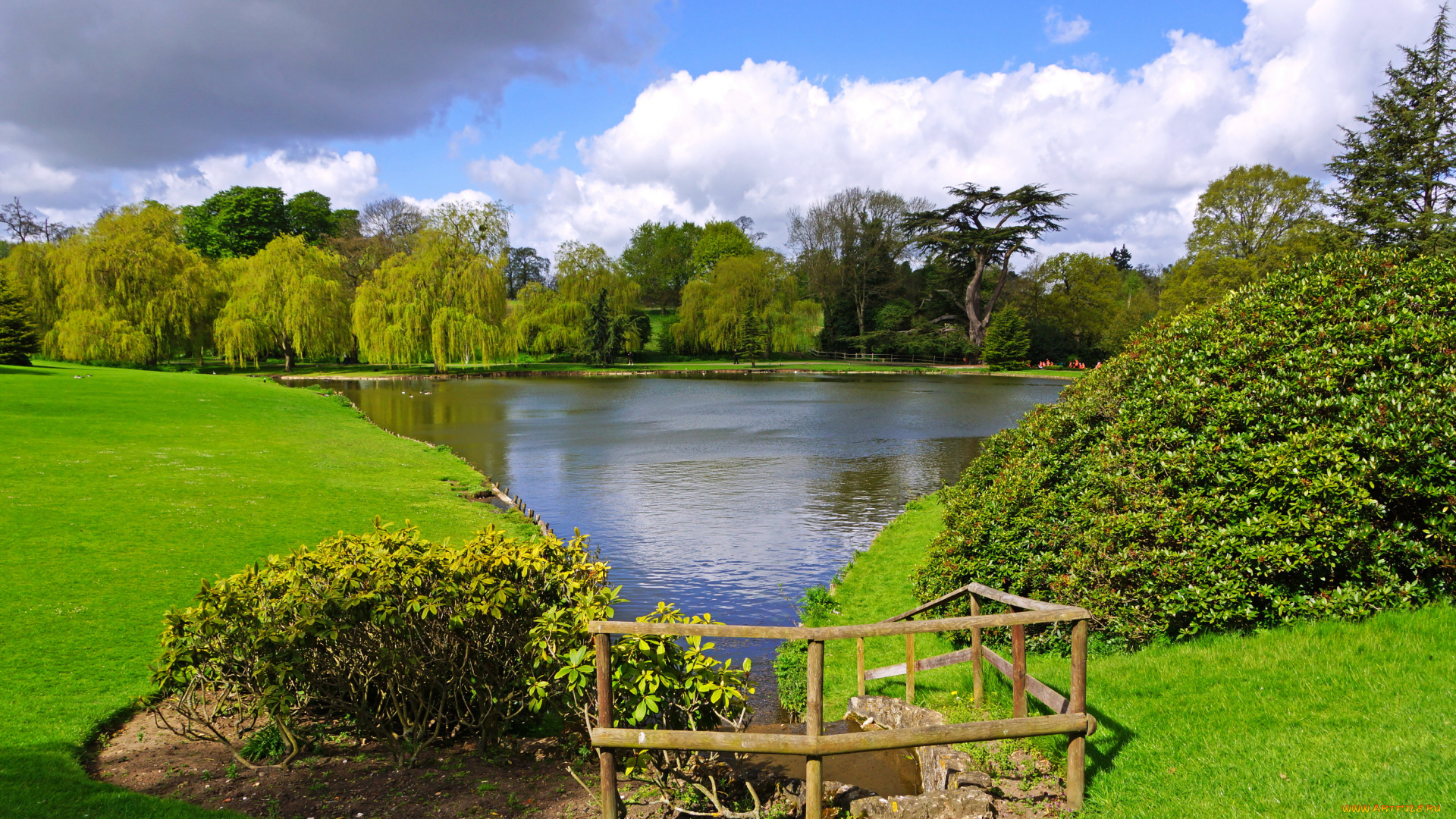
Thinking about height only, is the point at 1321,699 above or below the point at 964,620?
below

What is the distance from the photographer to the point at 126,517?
11.6 meters

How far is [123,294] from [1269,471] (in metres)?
59.1

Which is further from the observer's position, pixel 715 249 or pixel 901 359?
pixel 715 249

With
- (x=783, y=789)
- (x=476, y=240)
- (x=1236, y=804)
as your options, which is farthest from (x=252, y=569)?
(x=476, y=240)

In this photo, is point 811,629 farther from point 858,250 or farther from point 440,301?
point 858,250

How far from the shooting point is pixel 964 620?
4.38m

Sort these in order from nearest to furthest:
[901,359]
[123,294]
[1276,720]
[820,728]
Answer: [820,728]
[1276,720]
[123,294]
[901,359]

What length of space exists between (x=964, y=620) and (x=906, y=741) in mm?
752

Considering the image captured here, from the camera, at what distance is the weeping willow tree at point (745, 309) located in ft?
246

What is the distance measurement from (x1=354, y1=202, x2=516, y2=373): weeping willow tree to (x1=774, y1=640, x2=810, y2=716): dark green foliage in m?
49.6

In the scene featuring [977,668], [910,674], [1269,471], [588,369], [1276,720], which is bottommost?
[910,674]

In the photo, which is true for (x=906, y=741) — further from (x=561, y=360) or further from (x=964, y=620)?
(x=561, y=360)

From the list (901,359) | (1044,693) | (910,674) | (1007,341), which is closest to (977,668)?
(910,674)

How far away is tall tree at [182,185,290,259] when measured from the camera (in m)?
81.5
